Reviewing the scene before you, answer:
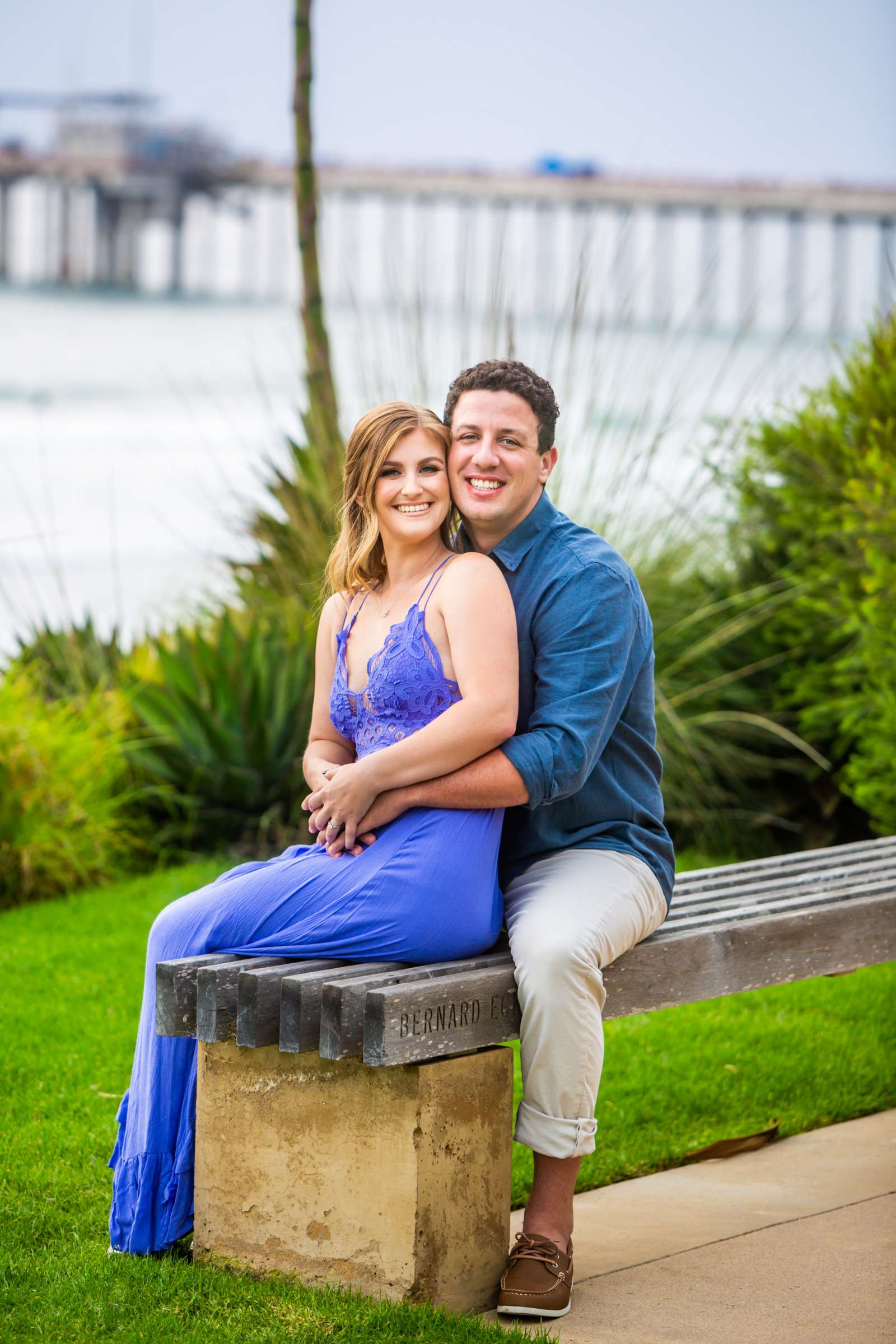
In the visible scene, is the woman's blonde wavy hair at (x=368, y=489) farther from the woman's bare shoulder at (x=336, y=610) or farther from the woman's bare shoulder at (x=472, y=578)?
the woman's bare shoulder at (x=472, y=578)

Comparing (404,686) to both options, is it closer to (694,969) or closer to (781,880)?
(694,969)

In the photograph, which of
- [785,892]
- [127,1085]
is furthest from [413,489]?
[127,1085]

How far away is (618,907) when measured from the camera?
2.71 m

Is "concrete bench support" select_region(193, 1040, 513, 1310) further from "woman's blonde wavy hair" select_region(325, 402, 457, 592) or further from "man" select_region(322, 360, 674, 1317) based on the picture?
"woman's blonde wavy hair" select_region(325, 402, 457, 592)

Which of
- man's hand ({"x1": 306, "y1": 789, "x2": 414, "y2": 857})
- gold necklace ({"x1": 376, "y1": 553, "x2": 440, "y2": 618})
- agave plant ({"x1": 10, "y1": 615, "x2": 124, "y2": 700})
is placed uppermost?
gold necklace ({"x1": 376, "y1": 553, "x2": 440, "y2": 618})

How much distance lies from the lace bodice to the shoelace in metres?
0.93

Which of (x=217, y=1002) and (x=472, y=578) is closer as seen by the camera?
(x=217, y=1002)

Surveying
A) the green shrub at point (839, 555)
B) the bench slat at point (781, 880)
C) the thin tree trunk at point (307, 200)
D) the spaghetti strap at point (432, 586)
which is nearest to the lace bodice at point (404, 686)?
the spaghetti strap at point (432, 586)

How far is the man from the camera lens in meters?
2.57

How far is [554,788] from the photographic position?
2699 mm

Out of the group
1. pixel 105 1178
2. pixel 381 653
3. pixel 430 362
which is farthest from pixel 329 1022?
pixel 430 362

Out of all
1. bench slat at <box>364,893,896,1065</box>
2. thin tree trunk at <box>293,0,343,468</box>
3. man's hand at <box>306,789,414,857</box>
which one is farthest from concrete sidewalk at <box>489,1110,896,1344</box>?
thin tree trunk at <box>293,0,343,468</box>

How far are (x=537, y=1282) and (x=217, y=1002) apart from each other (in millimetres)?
755

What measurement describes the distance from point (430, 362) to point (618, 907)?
4292mm
